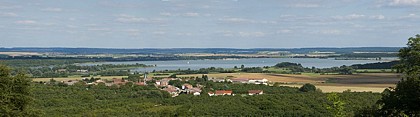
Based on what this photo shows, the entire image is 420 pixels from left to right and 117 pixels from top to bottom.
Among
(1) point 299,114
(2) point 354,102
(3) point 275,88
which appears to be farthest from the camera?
(3) point 275,88

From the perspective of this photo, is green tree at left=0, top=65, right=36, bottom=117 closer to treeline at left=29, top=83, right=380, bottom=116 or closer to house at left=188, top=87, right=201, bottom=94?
treeline at left=29, top=83, right=380, bottom=116

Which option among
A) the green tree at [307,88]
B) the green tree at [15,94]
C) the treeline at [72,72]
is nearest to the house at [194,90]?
the green tree at [307,88]

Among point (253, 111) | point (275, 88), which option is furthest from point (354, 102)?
point (275, 88)

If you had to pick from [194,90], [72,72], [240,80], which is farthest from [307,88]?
[72,72]

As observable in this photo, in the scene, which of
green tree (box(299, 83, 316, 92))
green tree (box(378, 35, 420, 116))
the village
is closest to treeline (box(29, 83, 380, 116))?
green tree (box(299, 83, 316, 92))

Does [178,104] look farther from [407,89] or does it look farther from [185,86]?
[407,89]

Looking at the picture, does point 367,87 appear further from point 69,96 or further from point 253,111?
point 69,96
